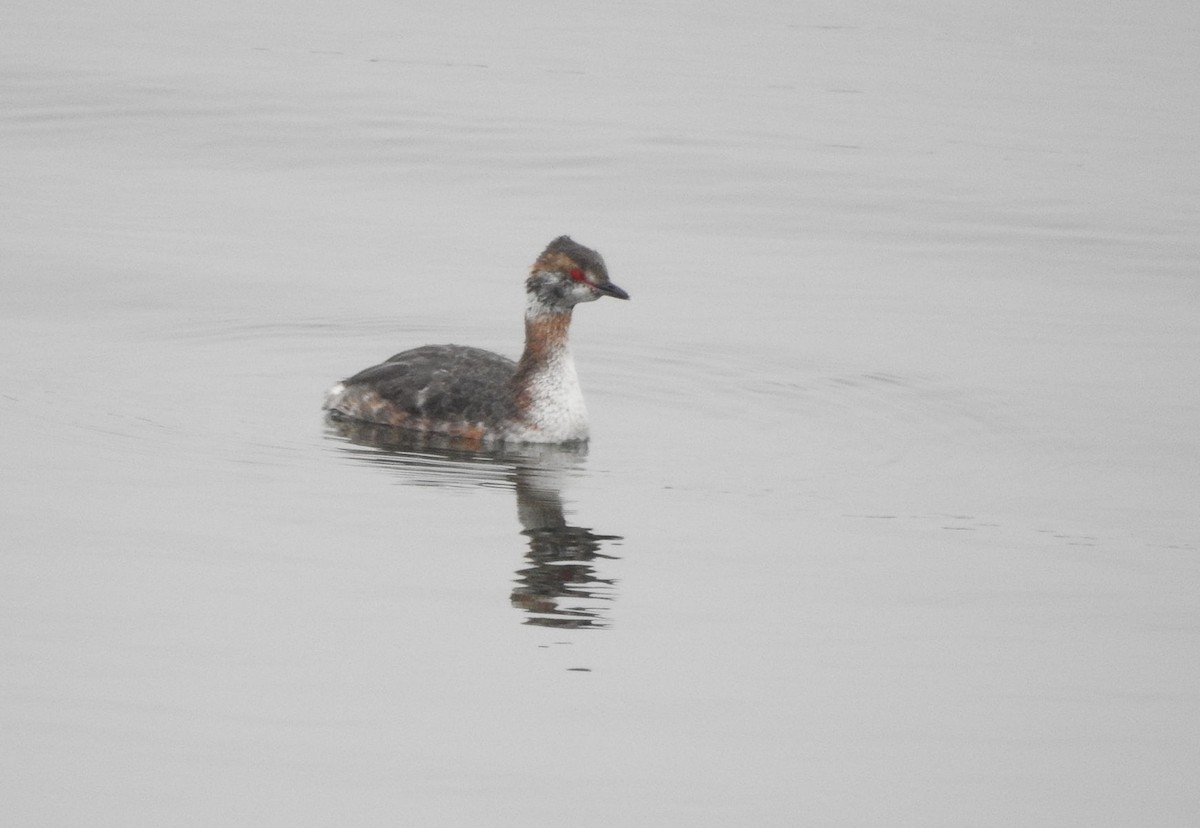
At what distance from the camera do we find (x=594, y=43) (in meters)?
37.4

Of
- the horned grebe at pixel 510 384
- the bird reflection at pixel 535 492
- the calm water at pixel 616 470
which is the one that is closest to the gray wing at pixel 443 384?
the horned grebe at pixel 510 384

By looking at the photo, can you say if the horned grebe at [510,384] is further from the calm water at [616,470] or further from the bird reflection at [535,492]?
the calm water at [616,470]

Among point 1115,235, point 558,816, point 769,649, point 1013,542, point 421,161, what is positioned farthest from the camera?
point 421,161

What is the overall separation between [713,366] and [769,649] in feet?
22.8

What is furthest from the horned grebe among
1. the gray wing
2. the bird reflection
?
the bird reflection

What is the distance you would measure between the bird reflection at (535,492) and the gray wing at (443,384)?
223 mm

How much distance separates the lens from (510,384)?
15898mm

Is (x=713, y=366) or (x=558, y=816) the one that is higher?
(x=713, y=366)

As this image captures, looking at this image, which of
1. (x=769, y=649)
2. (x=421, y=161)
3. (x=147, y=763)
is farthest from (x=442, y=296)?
(x=147, y=763)

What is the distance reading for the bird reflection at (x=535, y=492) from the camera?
→ 462 inches

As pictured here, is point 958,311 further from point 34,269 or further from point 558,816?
point 558,816

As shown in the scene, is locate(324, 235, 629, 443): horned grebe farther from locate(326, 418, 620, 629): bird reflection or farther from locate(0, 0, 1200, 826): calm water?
locate(0, 0, 1200, 826): calm water

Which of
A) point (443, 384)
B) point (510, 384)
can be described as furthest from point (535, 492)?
point (443, 384)

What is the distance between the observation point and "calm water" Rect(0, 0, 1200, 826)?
9758 millimetres
